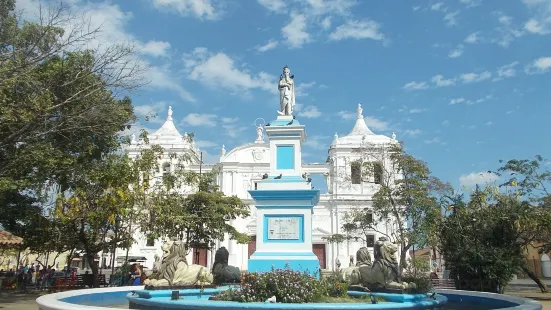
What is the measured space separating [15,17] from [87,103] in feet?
11.1

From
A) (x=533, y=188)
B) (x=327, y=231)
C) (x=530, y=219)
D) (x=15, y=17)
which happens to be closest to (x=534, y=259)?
(x=327, y=231)

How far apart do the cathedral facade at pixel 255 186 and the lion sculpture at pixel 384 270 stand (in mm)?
29136

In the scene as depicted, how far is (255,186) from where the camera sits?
41125 mm

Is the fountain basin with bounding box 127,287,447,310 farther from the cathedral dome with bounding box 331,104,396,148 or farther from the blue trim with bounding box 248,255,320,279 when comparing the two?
the cathedral dome with bounding box 331,104,396,148

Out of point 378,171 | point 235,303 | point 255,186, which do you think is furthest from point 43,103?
point 255,186

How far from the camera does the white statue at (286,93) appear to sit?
1480 cm

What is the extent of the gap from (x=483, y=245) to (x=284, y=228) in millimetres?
7751

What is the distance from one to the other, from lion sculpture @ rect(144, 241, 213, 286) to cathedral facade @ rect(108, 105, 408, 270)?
2869cm

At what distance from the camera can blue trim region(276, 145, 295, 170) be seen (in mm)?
13938

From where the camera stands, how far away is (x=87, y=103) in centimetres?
1559

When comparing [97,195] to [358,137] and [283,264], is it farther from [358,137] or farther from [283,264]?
[358,137]

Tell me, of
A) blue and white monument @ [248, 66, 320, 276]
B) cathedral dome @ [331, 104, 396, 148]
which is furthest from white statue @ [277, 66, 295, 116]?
cathedral dome @ [331, 104, 396, 148]

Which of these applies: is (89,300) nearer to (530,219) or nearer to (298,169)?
(298,169)

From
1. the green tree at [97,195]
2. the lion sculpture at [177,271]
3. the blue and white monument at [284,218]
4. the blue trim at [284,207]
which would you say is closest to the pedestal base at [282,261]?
the blue and white monument at [284,218]
